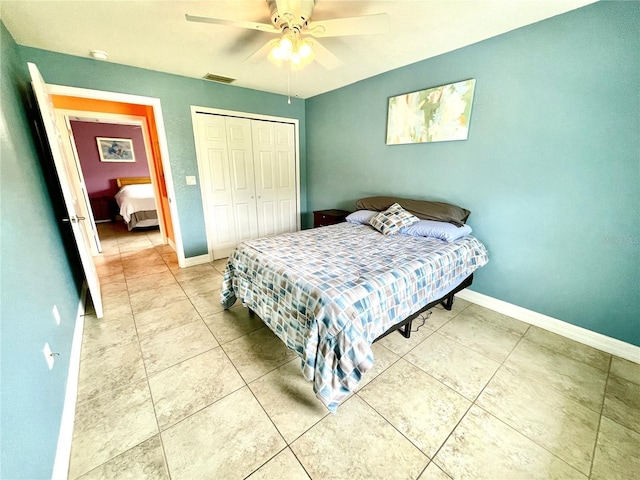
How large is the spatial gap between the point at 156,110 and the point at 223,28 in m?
1.53

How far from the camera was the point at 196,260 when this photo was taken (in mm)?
3584

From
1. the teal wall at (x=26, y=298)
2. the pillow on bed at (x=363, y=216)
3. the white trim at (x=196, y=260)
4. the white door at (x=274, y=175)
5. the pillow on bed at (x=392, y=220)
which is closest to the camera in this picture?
the teal wall at (x=26, y=298)

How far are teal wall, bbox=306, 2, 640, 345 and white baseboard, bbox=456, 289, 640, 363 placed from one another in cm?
6

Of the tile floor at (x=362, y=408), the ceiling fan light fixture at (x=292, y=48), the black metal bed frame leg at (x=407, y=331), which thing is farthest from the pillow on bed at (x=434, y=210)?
the ceiling fan light fixture at (x=292, y=48)

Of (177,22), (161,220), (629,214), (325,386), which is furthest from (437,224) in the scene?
(161,220)

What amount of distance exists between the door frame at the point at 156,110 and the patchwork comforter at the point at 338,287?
1.58m

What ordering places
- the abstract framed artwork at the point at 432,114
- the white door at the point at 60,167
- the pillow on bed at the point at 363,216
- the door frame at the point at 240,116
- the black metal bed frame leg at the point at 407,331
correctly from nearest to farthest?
the white door at the point at 60,167, the black metal bed frame leg at the point at 407,331, the abstract framed artwork at the point at 432,114, the pillow on bed at the point at 363,216, the door frame at the point at 240,116

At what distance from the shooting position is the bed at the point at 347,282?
1331 mm

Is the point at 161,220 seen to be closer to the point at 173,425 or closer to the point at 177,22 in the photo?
the point at 177,22

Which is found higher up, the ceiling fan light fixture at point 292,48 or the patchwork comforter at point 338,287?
the ceiling fan light fixture at point 292,48

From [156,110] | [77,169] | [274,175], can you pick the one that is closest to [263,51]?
[156,110]

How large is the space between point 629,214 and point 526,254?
26.1 inches

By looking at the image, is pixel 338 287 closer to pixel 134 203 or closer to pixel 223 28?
pixel 223 28

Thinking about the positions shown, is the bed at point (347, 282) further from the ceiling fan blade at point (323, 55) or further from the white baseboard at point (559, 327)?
the ceiling fan blade at point (323, 55)
